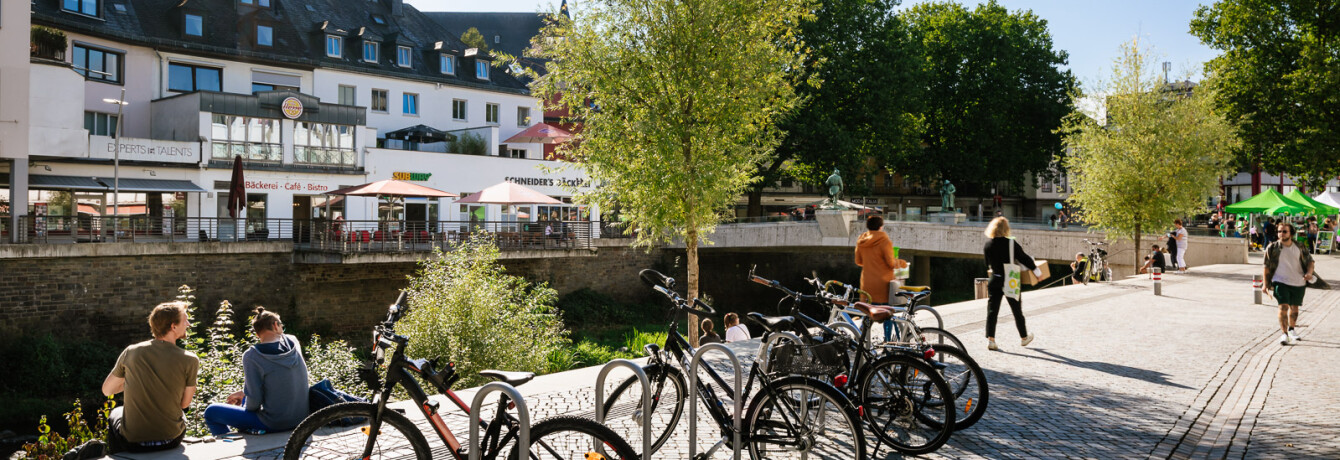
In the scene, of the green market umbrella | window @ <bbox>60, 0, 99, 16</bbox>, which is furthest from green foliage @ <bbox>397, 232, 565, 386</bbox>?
the green market umbrella

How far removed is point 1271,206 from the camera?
33375mm

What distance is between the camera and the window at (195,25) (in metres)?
32.7

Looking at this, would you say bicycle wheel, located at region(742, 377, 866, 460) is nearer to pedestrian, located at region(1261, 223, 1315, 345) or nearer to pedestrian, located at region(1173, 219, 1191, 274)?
pedestrian, located at region(1261, 223, 1315, 345)

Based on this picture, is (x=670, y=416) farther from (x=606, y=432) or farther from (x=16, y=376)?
(x=16, y=376)

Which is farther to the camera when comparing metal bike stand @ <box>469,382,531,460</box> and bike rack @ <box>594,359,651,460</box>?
bike rack @ <box>594,359,651,460</box>

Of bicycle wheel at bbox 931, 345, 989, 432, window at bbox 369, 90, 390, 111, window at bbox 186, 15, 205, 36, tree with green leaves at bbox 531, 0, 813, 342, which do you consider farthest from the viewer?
window at bbox 369, 90, 390, 111

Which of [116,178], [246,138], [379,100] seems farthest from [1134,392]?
[379,100]

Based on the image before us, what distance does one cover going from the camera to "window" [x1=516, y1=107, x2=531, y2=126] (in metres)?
43.9

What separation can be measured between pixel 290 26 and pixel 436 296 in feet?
85.0

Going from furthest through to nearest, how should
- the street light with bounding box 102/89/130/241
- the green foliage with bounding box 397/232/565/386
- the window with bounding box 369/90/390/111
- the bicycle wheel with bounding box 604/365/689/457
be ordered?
the window with bounding box 369/90/390/111
the street light with bounding box 102/89/130/241
the green foliage with bounding box 397/232/565/386
the bicycle wheel with bounding box 604/365/689/457

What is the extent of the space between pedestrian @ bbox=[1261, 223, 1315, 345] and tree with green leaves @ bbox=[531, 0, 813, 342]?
6681 millimetres

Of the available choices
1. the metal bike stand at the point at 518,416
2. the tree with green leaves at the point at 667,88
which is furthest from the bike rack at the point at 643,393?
the tree with green leaves at the point at 667,88

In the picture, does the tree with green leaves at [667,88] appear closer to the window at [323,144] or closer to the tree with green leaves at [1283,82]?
the window at [323,144]

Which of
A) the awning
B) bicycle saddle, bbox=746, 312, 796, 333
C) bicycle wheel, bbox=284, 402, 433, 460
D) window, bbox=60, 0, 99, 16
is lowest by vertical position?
bicycle wheel, bbox=284, 402, 433, 460
